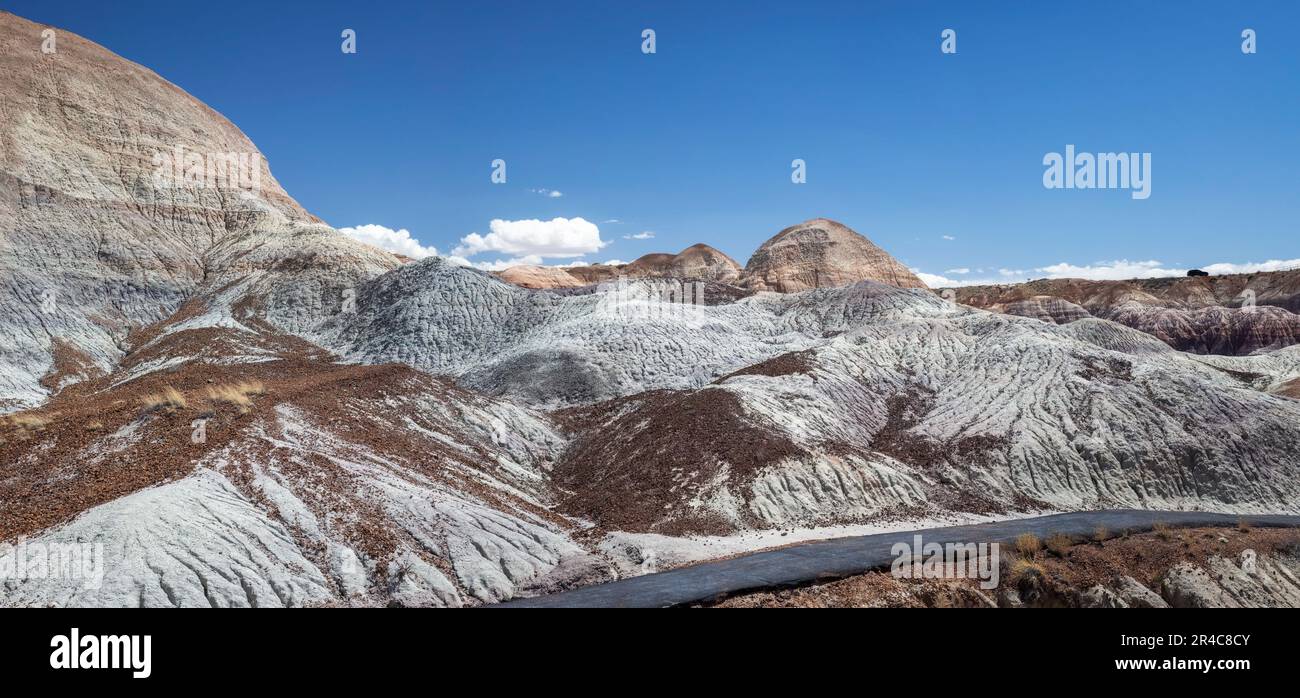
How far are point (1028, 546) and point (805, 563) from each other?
5.94 meters

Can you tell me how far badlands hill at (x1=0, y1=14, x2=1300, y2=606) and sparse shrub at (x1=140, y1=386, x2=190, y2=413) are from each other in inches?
4.7

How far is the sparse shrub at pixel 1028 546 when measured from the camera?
60.1ft

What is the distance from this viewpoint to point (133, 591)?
43.4 feet

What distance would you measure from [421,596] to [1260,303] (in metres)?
105

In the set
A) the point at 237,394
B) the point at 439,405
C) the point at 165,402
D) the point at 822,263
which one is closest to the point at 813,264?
the point at 822,263

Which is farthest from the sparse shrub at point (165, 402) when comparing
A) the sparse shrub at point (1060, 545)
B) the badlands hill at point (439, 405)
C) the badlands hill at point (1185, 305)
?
the badlands hill at point (1185, 305)

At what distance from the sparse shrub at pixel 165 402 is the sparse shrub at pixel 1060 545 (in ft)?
78.5

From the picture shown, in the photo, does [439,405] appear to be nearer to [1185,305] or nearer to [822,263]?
[822,263]

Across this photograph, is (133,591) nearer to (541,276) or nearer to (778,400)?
(778,400)

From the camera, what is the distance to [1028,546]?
18438 mm

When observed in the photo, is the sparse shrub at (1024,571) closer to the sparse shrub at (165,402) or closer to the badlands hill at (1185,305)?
the sparse shrub at (165,402)

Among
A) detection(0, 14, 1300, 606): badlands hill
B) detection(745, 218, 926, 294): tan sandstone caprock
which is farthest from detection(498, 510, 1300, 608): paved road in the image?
detection(745, 218, 926, 294): tan sandstone caprock

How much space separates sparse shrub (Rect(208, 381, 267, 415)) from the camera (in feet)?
71.5
